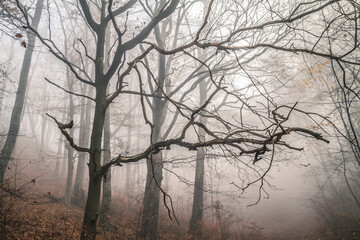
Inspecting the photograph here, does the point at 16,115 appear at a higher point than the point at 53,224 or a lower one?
higher

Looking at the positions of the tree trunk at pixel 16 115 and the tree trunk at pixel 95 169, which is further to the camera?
the tree trunk at pixel 16 115

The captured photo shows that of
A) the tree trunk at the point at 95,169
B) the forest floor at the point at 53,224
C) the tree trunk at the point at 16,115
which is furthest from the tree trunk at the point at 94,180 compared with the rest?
the tree trunk at the point at 16,115

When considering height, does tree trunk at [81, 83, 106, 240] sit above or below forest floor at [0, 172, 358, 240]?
above

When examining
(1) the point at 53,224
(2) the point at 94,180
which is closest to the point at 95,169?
(2) the point at 94,180

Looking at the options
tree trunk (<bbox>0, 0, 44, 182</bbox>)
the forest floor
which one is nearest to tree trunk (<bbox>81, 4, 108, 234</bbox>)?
the forest floor

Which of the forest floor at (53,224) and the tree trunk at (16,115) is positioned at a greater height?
the tree trunk at (16,115)

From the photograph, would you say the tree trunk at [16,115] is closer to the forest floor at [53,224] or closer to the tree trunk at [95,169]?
the forest floor at [53,224]

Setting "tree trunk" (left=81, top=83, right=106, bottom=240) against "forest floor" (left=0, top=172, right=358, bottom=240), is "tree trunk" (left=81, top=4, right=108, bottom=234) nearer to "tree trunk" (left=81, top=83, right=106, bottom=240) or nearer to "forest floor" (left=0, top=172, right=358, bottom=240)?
"tree trunk" (left=81, top=83, right=106, bottom=240)

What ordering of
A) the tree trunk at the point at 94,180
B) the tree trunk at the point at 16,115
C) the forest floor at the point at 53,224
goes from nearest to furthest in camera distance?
1. the tree trunk at the point at 94,180
2. the forest floor at the point at 53,224
3. the tree trunk at the point at 16,115

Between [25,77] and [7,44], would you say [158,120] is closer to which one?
[25,77]

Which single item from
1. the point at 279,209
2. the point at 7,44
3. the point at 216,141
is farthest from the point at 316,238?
the point at 7,44

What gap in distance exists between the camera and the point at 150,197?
5.87 m

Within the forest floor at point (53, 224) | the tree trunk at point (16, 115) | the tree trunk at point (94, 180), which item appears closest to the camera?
the tree trunk at point (94, 180)

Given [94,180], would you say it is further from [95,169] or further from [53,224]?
[53,224]
